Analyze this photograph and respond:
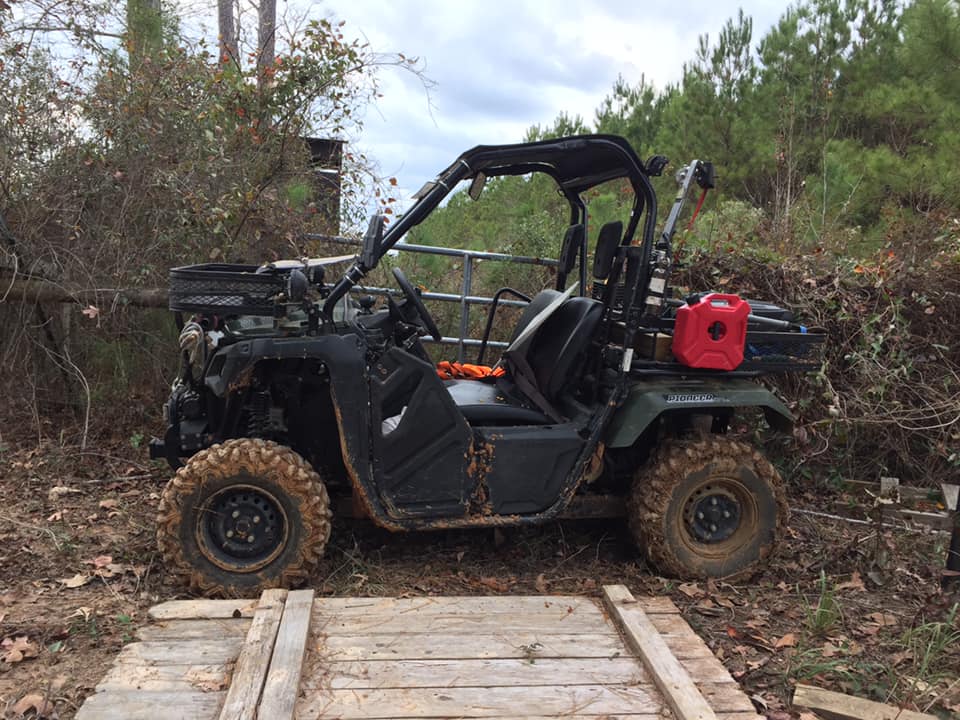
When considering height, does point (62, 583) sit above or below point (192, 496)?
below

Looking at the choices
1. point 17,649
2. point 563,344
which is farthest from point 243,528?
point 563,344

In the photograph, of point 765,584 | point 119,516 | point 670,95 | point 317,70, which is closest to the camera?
point 765,584

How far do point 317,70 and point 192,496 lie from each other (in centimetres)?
405

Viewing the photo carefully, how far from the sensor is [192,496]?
143 inches

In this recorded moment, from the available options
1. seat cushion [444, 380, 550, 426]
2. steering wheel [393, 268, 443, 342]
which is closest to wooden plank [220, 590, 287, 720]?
seat cushion [444, 380, 550, 426]

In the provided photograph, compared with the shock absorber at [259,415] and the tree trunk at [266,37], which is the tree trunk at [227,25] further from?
the shock absorber at [259,415]

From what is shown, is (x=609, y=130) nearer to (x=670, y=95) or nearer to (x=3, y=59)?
(x=670, y=95)

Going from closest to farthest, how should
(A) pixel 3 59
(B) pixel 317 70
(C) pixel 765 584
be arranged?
(C) pixel 765 584
(A) pixel 3 59
(B) pixel 317 70

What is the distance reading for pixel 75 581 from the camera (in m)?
3.78

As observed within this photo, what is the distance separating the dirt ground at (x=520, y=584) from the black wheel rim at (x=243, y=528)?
0.32m

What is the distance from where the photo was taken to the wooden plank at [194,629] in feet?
10.5

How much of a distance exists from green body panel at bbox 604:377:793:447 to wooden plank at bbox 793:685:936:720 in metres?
1.39

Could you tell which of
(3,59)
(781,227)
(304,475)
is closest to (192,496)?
(304,475)

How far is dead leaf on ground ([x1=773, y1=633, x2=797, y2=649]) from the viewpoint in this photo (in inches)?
137
